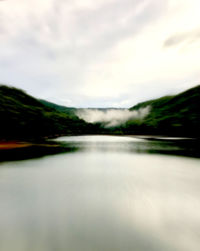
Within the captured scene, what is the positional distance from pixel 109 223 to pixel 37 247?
3474 millimetres

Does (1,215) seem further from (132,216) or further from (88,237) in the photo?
(132,216)

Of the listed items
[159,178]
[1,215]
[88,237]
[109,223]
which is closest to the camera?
[88,237]

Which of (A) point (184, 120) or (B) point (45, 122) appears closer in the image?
(A) point (184, 120)

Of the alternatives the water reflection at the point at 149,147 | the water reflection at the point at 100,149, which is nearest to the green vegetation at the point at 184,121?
the water reflection at the point at 149,147

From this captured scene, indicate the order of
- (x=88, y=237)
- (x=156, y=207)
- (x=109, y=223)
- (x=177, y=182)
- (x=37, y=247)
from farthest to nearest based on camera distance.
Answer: (x=177, y=182)
(x=156, y=207)
(x=109, y=223)
(x=88, y=237)
(x=37, y=247)

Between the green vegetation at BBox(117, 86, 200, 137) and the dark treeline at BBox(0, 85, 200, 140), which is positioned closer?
the dark treeline at BBox(0, 85, 200, 140)

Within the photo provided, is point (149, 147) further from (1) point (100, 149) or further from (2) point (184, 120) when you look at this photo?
(2) point (184, 120)

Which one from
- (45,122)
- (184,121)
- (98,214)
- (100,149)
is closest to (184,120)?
(184,121)

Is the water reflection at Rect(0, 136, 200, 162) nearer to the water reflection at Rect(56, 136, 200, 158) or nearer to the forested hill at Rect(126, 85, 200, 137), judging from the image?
the water reflection at Rect(56, 136, 200, 158)

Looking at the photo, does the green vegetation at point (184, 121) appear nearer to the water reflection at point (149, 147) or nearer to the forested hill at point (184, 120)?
the forested hill at point (184, 120)

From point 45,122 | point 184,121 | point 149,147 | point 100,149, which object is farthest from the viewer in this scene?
point 45,122

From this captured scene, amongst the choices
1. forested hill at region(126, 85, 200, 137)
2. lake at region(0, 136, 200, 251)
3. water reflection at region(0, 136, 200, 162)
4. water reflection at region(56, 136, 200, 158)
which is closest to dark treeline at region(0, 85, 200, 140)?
forested hill at region(126, 85, 200, 137)

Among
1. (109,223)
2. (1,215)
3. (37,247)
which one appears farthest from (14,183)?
(109,223)

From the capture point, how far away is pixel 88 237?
6.64 m
